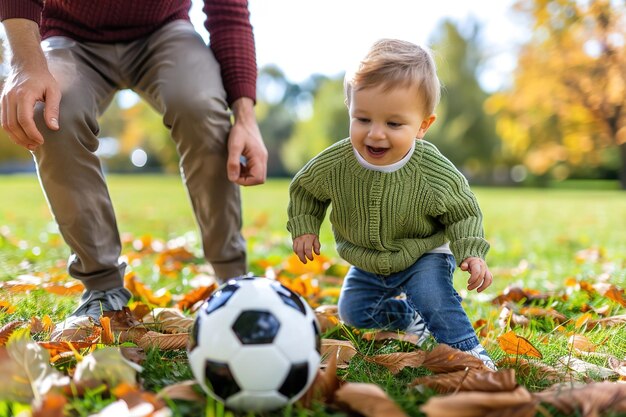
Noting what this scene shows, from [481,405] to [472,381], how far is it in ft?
0.58

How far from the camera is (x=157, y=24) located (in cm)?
272

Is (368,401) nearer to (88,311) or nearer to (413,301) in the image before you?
(413,301)

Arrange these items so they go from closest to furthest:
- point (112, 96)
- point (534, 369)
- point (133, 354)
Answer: point (133, 354) → point (534, 369) → point (112, 96)

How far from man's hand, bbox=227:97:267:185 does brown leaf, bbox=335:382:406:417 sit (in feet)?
4.29

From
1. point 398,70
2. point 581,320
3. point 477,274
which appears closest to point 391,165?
point 398,70

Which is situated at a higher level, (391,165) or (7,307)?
(391,165)

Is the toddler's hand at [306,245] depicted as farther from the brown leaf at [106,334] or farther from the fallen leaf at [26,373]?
the fallen leaf at [26,373]

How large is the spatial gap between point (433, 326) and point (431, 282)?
15cm

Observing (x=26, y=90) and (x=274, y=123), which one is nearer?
(x=26, y=90)

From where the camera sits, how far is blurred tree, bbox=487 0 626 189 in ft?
54.5

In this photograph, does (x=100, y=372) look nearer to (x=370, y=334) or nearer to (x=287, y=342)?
(x=287, y=342)

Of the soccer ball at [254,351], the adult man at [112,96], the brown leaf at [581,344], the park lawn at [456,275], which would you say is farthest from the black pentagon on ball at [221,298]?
the brown leaf at [581,344]

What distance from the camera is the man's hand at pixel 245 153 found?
8.43 ft

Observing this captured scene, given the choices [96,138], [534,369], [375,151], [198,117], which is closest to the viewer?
[534,369]
